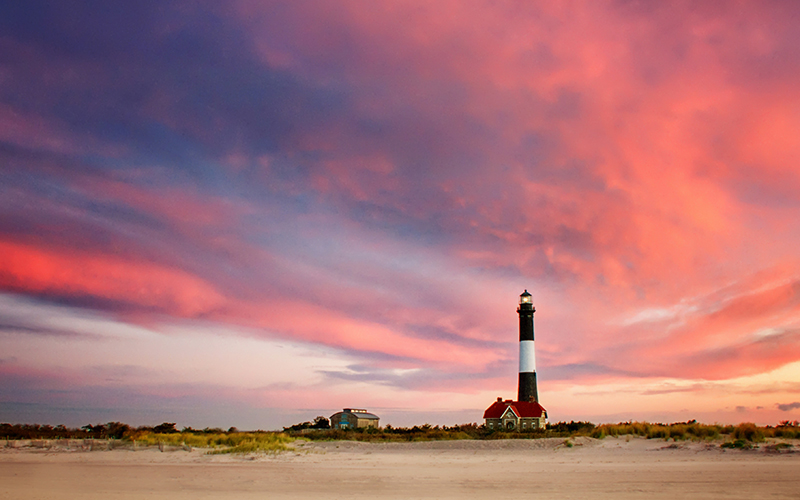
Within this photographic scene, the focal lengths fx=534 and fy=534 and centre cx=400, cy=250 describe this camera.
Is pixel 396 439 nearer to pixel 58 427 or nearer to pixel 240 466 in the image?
pixel 240 466

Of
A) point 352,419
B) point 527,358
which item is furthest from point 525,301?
point 352,419

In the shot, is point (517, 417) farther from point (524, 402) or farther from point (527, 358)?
point (527, 358)

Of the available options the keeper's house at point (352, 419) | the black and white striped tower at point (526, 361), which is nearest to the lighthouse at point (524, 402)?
the black and white striped tower at point (526, 361)

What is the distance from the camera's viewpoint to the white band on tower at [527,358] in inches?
1881

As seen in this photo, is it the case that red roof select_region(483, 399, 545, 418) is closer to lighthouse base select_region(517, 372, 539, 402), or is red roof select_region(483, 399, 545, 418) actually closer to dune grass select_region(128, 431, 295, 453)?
lighthouse base select_region(517, 372, 539, 402)

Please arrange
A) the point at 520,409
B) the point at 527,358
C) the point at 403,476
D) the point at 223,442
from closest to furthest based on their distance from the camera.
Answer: the point at 403,476, the point at 223,442, the point at 520,409, the point at 527,358

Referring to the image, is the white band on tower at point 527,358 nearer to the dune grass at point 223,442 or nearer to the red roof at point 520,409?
the red roof at point 520,409

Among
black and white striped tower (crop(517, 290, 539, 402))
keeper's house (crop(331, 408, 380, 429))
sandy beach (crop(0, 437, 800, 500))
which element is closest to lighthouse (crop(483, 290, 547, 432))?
black and white striped tower (crop(517, 290, 539, 402))

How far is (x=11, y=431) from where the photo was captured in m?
33.0

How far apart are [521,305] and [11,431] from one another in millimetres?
39554

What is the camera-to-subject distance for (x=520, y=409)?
152ft

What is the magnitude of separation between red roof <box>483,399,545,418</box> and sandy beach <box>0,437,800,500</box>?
922 inches

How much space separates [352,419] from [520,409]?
53.6 feet

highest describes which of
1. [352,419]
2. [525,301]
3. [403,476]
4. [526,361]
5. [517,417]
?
[525,301]
